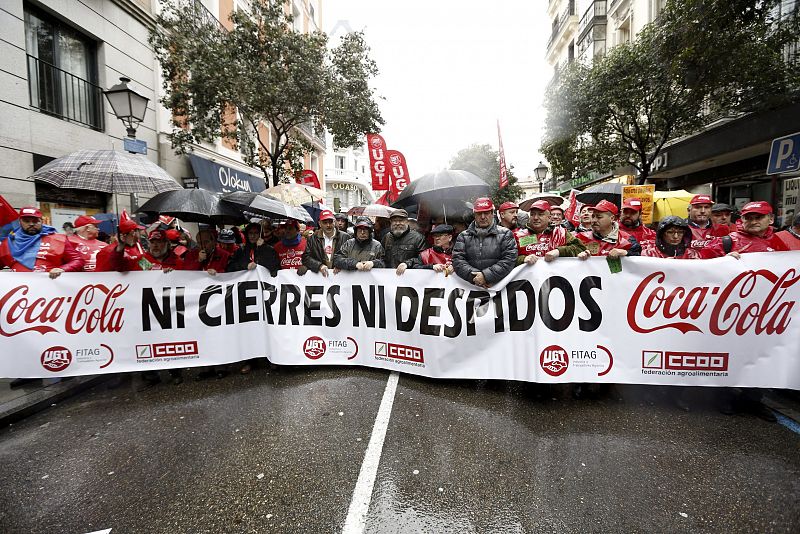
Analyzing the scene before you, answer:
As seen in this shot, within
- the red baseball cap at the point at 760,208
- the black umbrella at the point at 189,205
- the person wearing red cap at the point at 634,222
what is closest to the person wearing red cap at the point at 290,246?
the black umbrella at the point at 189,205

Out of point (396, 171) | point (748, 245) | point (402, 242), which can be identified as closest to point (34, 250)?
point (402, 242)

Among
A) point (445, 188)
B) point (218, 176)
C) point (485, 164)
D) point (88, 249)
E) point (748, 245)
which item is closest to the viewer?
point (748, 245)

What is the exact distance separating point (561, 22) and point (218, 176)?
32416 mm

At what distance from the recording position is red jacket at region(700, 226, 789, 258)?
382cm

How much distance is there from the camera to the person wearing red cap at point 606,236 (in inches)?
161

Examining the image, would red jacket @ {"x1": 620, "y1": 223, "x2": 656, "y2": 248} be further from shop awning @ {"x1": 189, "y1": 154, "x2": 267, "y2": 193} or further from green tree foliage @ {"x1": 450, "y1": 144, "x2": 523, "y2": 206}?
green tree foliage @ {"x1": 450, "y1": 144, "x2": 523, "y2": 206}

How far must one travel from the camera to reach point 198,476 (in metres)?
A: 2.80

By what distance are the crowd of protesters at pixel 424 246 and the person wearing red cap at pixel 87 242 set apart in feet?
0.03

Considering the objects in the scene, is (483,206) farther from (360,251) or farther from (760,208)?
(760,208)

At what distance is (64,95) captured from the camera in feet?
30.4

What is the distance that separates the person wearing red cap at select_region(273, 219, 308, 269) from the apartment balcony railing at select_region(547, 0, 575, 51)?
113 ft

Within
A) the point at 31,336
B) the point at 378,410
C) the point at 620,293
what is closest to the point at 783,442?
the point at 620,293

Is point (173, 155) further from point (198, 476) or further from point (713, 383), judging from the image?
point (713, 383)

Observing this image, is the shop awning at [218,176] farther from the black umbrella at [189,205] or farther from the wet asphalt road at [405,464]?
the wet asphalt road at [405,464]
